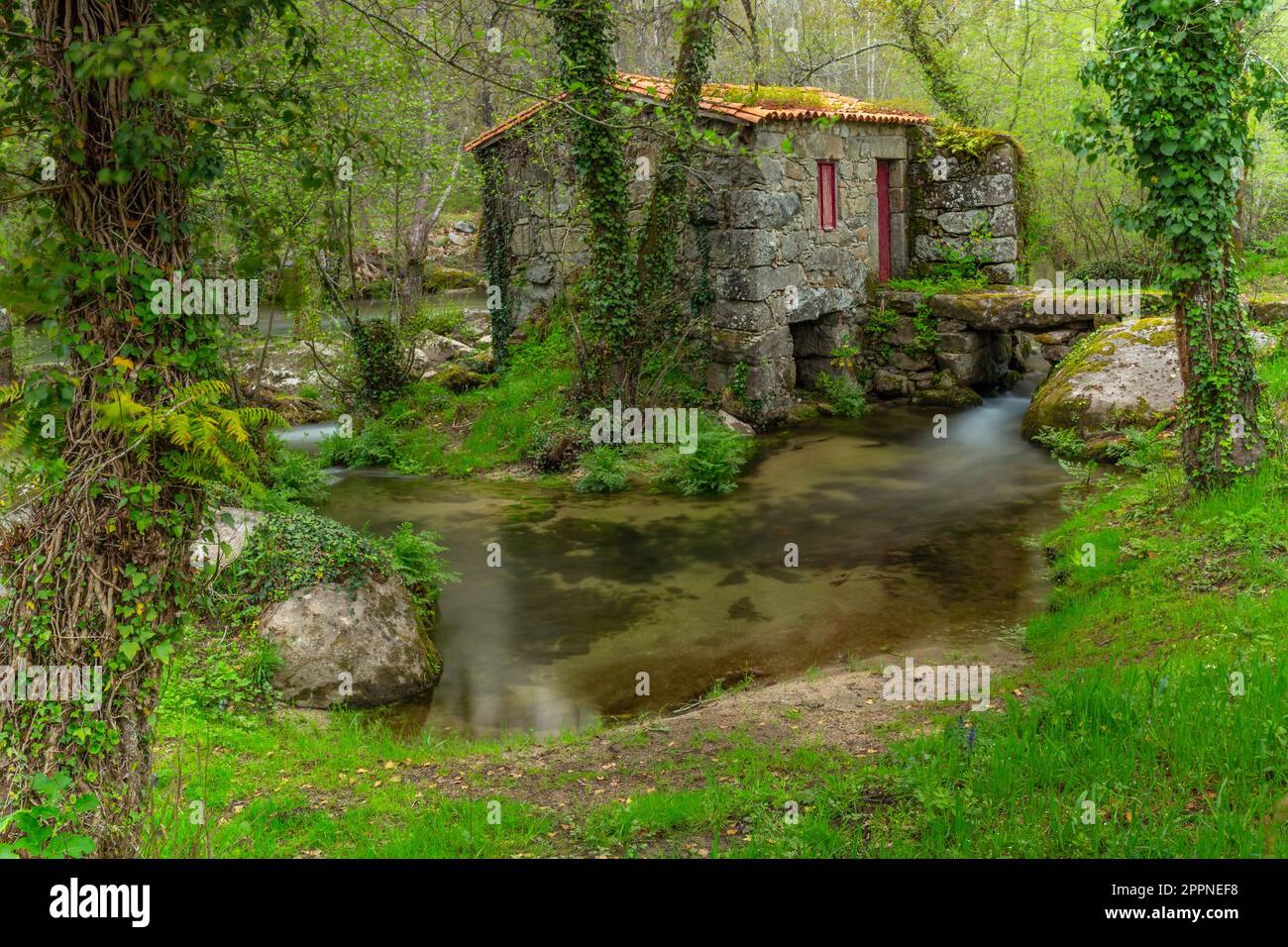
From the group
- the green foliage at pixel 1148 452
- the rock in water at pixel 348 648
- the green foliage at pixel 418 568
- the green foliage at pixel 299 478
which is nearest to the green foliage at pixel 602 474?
the green foliage at pixel 299 478

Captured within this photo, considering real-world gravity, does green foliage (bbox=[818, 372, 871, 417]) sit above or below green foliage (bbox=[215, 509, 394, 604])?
above

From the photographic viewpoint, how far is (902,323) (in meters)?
17.9

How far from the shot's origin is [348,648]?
799 cm

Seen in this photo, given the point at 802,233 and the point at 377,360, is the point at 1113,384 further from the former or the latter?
the point at 377,360

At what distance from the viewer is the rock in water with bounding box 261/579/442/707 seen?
7789mm

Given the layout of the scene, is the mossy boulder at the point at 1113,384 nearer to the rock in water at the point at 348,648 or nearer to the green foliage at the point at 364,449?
the rock in water at the point at 348,648

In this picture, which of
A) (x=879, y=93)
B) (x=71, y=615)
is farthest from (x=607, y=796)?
(x=879, y=93)

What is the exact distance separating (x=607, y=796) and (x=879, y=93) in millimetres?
39960

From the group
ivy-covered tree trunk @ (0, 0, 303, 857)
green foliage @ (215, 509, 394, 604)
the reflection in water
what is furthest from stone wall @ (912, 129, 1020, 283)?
ivy-covered tree trunk @ (0, 0, 303, 857)

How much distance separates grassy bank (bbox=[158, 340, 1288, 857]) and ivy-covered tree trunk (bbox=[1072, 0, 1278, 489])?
106cm

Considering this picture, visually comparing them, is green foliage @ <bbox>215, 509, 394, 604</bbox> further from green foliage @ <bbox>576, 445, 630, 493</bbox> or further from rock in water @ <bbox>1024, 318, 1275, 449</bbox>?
rock in water @ <bbox>1024, 318, 1275, 449</bbox>

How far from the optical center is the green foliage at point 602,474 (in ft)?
44.9

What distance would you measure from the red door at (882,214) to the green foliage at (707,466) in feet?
20.5

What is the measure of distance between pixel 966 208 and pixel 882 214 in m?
1.46
